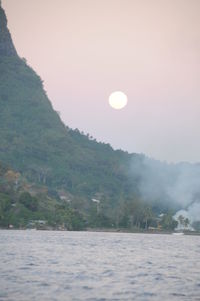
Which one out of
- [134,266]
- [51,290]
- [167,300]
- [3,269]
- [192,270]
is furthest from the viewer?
[134,266]

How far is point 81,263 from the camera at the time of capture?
6719 cm

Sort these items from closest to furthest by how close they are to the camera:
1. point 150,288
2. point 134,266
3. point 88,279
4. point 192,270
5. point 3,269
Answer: point 150,288, point 88,279, point 3,269, point 192,270, point 134,266

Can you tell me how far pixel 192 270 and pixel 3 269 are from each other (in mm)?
19445

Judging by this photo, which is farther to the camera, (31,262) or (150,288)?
(31,262)

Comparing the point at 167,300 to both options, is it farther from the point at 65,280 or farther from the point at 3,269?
the point at 3,269

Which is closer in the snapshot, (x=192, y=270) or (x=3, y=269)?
(x=3, y=269)

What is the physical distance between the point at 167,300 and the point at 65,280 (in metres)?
11.5

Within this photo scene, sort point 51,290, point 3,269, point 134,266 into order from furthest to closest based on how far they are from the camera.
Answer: point 134,266, point 3,269, point 51,290

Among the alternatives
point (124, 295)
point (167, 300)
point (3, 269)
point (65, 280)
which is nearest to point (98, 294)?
point (124, 295)

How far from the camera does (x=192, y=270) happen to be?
204 ft

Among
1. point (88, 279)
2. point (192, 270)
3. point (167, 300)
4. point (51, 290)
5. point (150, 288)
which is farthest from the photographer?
point (192, 270)

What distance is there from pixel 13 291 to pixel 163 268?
87.0ft

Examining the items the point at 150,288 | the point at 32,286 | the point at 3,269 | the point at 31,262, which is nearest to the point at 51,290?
the point at 32,286

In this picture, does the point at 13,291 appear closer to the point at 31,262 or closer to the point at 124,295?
the point at 124,295
